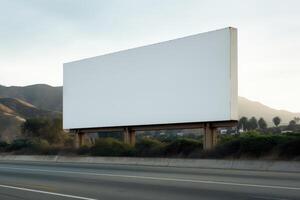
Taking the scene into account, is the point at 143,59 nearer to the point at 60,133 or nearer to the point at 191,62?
the point at 191,62

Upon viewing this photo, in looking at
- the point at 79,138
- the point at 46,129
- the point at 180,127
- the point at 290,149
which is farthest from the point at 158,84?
the point at 46,129

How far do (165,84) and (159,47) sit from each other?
2616mm

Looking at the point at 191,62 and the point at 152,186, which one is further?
the point at 191,62

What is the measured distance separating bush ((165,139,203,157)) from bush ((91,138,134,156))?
131 inches

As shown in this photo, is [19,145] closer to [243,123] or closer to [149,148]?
[149,148]

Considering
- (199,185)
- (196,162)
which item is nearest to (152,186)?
(199,185)

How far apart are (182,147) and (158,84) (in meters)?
4.79

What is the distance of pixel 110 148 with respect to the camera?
38094 millimetres

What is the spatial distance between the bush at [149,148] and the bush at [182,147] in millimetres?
653

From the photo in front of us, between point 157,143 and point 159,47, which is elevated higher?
point 159,47

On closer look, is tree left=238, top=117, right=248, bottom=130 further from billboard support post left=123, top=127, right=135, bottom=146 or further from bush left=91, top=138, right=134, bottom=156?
billboard support post left=123, top=127, right=135, bottom=146

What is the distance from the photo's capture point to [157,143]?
3584 cm

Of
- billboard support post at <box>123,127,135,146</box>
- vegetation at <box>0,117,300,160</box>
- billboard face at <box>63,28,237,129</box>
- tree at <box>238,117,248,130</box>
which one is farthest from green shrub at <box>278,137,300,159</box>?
tree at <box>238,117,248,130</box>

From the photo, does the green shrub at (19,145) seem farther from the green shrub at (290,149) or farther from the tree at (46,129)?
the green shrub at (290,149)
